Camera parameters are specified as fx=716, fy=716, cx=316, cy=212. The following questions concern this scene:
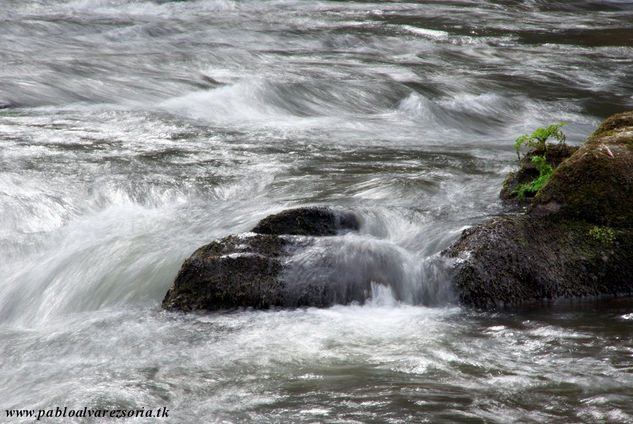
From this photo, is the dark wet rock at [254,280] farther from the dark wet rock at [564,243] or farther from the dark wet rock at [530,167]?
the dark wet rock at [530,167]

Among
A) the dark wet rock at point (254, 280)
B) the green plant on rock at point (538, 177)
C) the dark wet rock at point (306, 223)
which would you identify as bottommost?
the dark wet rock at point (254, 280)

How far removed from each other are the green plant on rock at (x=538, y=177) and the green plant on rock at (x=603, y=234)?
0.96m

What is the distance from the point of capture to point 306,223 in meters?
5.90

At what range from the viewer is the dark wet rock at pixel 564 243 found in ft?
16.9

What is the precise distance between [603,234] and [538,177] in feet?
4.26

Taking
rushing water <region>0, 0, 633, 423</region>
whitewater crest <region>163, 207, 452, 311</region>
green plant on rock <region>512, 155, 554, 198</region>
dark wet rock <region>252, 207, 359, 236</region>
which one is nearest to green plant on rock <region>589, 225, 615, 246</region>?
rushing water <region>0, 0, 633, 423</region>

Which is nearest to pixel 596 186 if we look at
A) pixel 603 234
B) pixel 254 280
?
pixel 603 234

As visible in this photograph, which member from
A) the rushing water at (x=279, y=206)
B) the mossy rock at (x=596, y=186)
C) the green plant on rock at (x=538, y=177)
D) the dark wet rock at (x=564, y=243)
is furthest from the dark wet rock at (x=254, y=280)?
the green plant on rock at (x=538, y=177)

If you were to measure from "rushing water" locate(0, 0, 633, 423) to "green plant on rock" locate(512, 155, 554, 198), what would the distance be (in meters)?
0.44

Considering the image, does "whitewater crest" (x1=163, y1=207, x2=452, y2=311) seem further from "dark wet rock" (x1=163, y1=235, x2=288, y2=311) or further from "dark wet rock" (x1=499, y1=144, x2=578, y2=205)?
"dark wet rock" (x1=499, y1=144, x2=578, y2=205)

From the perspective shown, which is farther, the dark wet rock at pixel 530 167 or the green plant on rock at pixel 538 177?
the dark wet rock at pixel 530 167

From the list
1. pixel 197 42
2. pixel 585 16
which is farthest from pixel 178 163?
pixel 585 16

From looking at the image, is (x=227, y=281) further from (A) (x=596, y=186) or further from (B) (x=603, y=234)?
(A) (x=596, y=186)

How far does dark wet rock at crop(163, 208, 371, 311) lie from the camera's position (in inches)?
201
